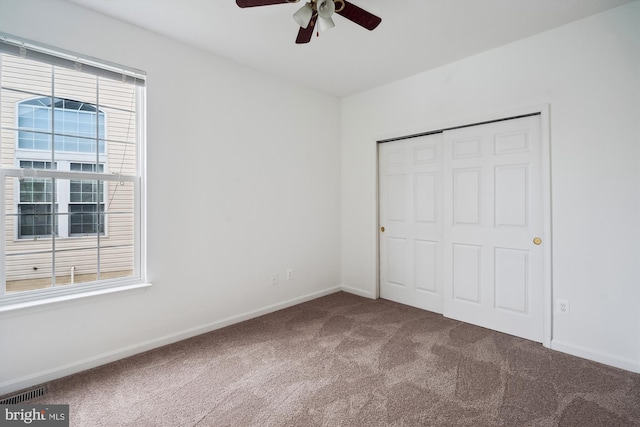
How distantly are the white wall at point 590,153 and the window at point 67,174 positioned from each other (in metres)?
3.30

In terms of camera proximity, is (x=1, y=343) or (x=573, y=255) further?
(x=573, y=255)

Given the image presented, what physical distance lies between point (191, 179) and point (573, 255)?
340 cm

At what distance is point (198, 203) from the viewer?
9.82ft

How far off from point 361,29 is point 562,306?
2906mm

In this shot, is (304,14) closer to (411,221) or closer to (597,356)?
(411,221)

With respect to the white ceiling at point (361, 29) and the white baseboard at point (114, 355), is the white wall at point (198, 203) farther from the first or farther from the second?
the white ceiling at point (361, 29)

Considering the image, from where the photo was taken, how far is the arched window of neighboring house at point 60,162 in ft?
7.32

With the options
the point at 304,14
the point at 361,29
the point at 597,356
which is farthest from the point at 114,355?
the point at 597,356

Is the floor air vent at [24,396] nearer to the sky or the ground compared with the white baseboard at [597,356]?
nearer to the ground

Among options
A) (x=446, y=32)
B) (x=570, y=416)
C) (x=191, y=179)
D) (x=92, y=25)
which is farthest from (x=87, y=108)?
(x=570, y=416)

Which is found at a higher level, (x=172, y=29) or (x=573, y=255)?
(x=172, y=29)

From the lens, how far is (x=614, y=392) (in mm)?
2059

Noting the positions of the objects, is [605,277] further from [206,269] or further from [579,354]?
[206,269]

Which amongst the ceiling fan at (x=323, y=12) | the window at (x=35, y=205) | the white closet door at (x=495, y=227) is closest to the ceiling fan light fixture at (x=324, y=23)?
the ceiling fan at (x=323, y=12)
